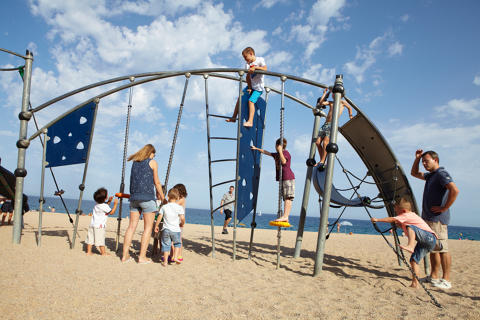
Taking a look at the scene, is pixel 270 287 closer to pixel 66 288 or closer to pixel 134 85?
pixel 66 288

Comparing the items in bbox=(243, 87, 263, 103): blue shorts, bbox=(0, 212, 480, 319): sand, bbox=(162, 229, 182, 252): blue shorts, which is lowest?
bbox=(0, 212, 480, 319): sand

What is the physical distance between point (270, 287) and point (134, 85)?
4.32 m

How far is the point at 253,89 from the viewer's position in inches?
209

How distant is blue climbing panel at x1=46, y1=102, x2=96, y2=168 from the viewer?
566 cm

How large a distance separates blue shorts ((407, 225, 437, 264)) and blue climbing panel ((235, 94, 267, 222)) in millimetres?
2548

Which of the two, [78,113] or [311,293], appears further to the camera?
[78,113]

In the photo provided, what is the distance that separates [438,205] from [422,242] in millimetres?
727

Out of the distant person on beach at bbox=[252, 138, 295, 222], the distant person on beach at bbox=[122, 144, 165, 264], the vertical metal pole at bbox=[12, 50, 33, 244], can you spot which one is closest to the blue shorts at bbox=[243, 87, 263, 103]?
the distant person on beach at bbox=[252, 138, 295, 222]

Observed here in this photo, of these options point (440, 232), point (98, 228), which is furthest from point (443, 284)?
point (98, 228)

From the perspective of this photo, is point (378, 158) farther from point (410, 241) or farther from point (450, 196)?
point (410, 241)

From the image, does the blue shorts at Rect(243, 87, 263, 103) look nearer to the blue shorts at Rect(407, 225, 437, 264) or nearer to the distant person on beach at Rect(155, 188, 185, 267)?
the distant person on beach at Rect(155, 188, 185, 267)

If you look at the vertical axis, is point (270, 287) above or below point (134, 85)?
below

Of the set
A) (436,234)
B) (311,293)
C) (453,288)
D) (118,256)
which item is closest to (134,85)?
(118,256)

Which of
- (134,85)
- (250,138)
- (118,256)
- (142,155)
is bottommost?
(118,256)
